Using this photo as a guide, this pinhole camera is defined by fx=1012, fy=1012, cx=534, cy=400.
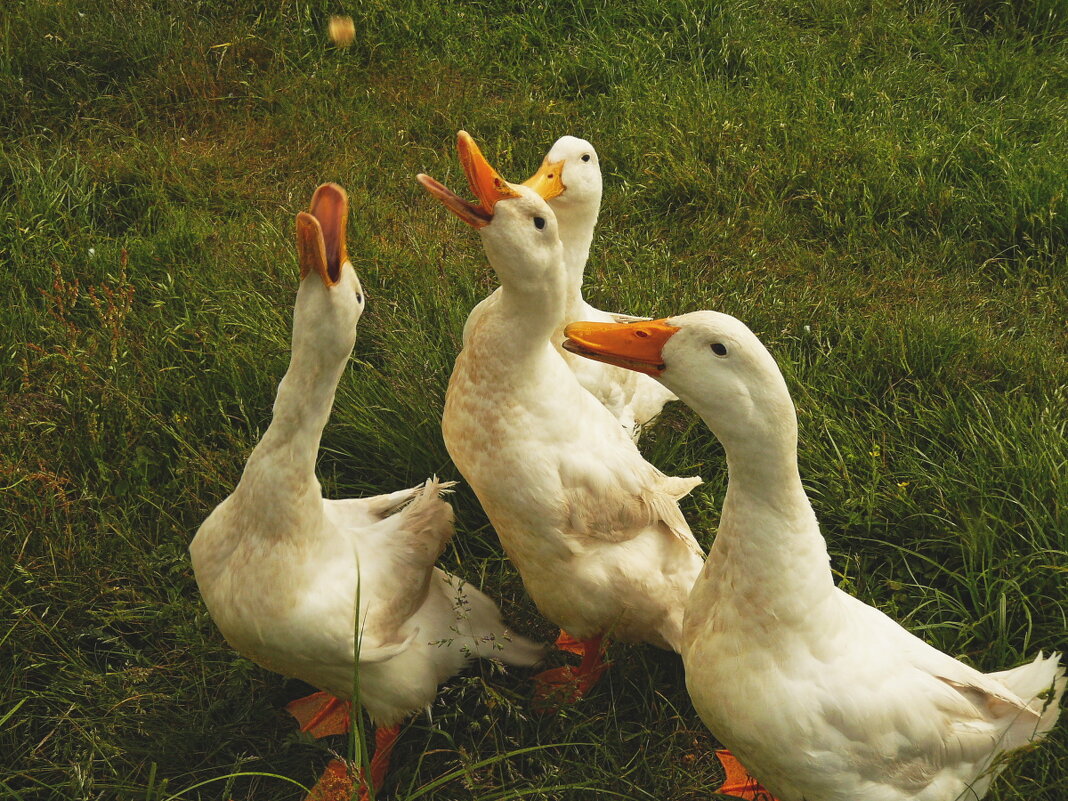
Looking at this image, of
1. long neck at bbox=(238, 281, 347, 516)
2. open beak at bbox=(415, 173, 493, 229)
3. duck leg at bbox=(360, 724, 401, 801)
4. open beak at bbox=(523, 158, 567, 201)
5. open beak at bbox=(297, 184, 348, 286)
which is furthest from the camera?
open beak at bbox=(523, 158, 567, 201)

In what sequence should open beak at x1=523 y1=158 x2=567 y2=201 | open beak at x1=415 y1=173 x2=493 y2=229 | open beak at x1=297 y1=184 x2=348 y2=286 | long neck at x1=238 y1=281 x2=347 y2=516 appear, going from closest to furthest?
open beak at x1=297 y1=184 x2=348 y2=286 → long neck at x1=238 y1=281 x2=347 y2=516 → open beak at x1=415 y1=173 x2=493 y2=229 → open beak at x1=523 y1=158 x2=567 y2=201

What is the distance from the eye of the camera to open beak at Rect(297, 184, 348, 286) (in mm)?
2236

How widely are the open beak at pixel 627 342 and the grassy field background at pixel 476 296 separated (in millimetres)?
934

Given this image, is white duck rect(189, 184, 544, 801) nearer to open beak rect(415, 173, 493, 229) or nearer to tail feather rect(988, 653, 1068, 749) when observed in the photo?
open beak rect(415, 173, 493, 229)

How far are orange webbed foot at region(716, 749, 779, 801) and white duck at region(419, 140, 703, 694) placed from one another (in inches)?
15.7

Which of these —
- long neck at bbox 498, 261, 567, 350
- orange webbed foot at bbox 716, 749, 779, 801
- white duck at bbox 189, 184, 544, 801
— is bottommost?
orange webbed foot at bbox 716, 749, 779, 801

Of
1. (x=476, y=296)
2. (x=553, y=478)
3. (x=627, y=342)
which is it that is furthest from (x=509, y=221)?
(x=476, y=296)

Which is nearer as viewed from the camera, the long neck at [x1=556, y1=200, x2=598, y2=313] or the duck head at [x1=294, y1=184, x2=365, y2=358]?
the duck head at [x1=294, y1=184, x2=365, y2=358]

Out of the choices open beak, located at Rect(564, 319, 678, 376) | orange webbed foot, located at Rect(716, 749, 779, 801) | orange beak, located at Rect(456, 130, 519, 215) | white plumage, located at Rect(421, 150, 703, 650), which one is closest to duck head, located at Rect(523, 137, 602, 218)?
white plumage, located at Rect(421, 150, 703, 650)

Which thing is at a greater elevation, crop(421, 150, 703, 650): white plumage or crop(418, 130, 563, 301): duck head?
crop(418, 130, 563, 301): duck head

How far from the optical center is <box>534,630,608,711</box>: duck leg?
2930 mm

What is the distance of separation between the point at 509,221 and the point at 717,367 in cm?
81

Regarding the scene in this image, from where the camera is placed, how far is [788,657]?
241cm

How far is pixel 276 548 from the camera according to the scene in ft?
8.51
